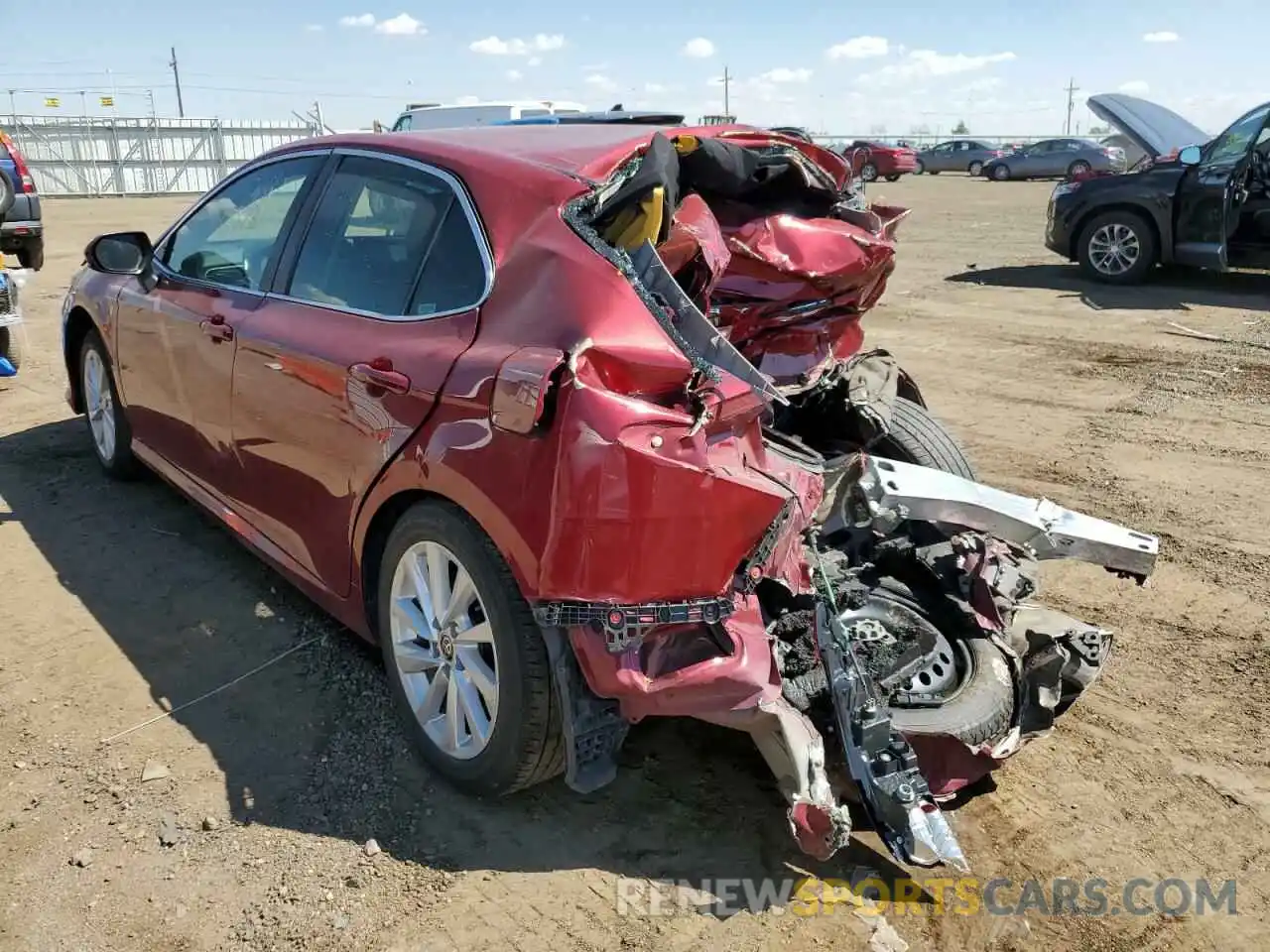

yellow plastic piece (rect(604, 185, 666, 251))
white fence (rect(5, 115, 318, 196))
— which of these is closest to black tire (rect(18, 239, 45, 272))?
yellow plastic piece (rect(604, 185, 666, 251))

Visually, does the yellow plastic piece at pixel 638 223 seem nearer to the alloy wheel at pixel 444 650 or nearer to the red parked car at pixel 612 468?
the red parked car at pixel 612 468

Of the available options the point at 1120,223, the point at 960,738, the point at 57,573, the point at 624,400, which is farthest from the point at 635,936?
the point at 1120,223

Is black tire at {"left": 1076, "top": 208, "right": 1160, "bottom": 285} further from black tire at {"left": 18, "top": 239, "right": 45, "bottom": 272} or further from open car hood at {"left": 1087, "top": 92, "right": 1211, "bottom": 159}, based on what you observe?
black tire at {"left": 18, "top": 239, "right": 45, "bottom": 272}

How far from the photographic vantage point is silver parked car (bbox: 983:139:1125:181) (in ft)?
107

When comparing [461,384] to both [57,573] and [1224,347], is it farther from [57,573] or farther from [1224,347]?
[1224,347]

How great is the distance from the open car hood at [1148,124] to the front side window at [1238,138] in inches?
55.2

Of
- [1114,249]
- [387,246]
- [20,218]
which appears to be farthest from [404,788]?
[1114,249]

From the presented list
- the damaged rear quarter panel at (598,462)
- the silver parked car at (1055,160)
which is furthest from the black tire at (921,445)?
the silver parked car at (1055,160)

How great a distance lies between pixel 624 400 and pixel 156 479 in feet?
12.7

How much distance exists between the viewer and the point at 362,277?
3.22 meters

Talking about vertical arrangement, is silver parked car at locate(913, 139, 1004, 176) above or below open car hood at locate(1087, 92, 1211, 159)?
above

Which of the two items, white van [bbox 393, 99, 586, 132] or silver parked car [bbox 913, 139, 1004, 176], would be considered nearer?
white van [bbox 393, 99, 586, 132]

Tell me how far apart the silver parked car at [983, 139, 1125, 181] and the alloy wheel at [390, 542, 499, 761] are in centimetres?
3373

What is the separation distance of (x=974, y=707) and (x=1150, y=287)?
10346 mm
